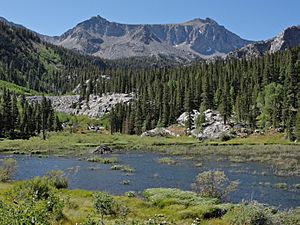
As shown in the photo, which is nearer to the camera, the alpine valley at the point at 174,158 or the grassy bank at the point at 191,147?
the alpine valley at the point at 174,158

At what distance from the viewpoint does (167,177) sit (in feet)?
195

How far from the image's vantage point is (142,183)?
5366cm

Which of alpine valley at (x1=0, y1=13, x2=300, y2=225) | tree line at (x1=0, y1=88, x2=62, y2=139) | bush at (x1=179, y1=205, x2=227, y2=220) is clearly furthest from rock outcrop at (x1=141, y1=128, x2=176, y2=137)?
bush at (x1=179, y1=205, x2=227, y2=220)

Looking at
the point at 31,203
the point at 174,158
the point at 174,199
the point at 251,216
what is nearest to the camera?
the point at 31,203

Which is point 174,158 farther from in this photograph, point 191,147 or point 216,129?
point 216,129

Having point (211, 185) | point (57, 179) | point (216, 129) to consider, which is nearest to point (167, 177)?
point (57, 179)

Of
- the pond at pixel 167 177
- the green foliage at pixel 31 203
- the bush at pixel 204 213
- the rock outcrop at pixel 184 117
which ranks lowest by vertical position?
the pond at pixel 167 177

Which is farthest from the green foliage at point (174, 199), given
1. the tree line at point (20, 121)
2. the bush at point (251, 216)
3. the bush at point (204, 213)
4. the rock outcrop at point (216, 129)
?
the tree line at point (20, 121)

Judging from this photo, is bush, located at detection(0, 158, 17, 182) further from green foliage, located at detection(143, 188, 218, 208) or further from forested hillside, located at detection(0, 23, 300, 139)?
forested hillside, located at detection(0, 23, 300, 139)

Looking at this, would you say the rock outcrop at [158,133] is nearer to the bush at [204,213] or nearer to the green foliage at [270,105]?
the green foliage at [270,105]

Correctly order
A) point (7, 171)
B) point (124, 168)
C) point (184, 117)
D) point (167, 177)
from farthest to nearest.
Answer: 1. point (184, 117)
2. point (124, 168)
3. point (167, 177)
4. point (7, 171)

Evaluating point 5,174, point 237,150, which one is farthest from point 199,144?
point 5,174

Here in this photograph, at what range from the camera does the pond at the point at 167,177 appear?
1804 inches

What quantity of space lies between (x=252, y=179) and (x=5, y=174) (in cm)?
3424
